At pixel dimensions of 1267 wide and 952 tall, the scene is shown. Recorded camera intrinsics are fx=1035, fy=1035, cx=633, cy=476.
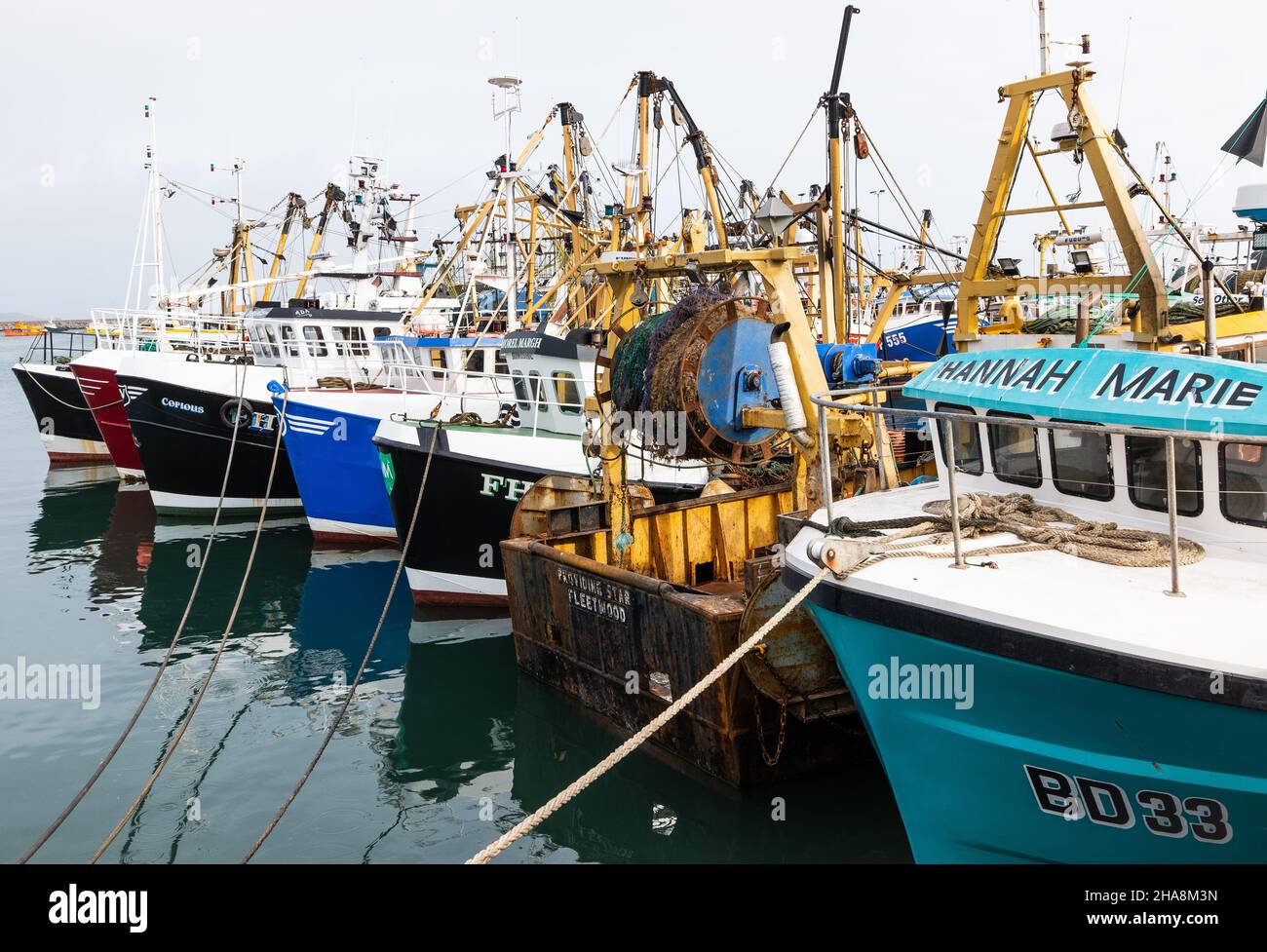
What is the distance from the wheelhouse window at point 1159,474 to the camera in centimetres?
607

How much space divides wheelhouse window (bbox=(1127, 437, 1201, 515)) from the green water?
3.28 metres

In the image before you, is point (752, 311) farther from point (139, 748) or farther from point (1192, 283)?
point (139, 748)

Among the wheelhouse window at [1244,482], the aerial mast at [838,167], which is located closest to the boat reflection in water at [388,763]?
the wheelhouse window at [1244,482]

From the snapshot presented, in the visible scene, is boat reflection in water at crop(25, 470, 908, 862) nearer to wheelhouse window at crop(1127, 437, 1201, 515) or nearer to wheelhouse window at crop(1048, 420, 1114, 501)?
wheelhouse window at crop(1048, 420, 1114, 501)

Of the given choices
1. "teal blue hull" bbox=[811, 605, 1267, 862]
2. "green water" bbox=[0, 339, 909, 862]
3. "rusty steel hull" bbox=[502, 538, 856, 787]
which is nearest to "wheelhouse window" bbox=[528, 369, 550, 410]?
"green water" bbox=[0, 339, 909, 862]

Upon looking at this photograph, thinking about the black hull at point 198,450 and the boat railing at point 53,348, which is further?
the boat railing at point 53,348

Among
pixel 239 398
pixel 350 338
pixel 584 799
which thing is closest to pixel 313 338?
pixel 350 338

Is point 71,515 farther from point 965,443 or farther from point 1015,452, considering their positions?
point 1015,452

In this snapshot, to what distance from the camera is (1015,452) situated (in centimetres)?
727

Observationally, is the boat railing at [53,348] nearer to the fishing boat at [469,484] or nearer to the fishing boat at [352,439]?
the fishing boat at [352,439]

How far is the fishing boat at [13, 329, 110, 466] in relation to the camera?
31.7m

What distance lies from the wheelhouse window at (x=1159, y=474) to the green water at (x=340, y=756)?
328cm

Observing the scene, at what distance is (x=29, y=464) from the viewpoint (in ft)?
110

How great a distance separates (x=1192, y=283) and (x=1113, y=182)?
405cm
